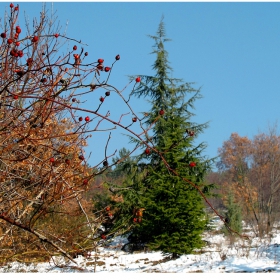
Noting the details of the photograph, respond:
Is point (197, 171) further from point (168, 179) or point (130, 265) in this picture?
point (130, 265)

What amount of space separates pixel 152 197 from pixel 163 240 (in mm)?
1498

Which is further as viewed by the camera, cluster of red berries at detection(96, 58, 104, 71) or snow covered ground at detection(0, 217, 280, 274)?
snow covered ground at detection(0, 217, 280, 274)

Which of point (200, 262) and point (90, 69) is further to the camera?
point (200, 262)

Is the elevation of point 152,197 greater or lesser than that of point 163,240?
greater

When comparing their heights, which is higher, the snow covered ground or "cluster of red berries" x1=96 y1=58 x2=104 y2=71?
"cluster of red berries" x1=96 y1=58 x2=104 y2=71

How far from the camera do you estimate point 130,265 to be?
41.5 ft

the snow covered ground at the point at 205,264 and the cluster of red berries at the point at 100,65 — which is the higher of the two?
the cluster of red berries at the point at 100,65

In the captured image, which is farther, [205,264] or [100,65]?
[205,264]

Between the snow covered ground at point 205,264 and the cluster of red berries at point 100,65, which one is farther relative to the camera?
the snow covered ground at point 205,264

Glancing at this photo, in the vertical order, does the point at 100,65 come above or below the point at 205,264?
above

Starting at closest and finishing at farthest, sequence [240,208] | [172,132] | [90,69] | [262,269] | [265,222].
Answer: [90,69] < [262,269] < [172,132] < [265,222] < [240,208]

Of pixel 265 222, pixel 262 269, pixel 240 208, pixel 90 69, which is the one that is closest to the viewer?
pixel 90 69

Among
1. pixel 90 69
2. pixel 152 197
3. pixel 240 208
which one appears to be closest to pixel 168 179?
→ pixel 152 197

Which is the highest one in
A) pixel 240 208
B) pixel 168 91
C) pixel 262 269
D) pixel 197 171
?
pixel 168 91
